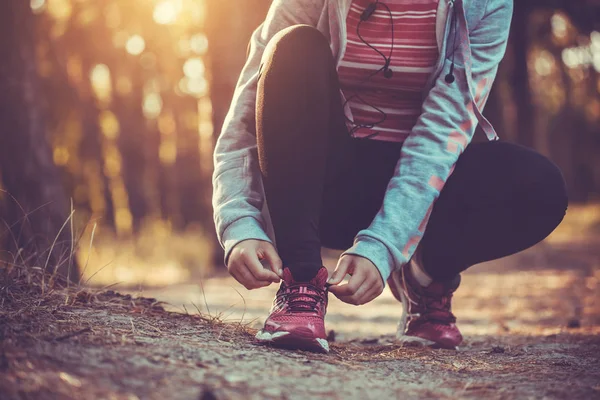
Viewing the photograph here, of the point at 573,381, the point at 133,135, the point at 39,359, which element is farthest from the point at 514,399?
the point at 133,135

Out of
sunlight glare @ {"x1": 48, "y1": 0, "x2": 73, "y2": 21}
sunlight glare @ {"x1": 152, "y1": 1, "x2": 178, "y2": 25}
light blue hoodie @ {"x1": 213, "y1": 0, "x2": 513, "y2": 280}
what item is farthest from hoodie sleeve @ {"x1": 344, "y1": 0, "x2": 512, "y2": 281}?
sunlight glare @ {"x1": 48, "y1": 0, "x2": 73, "y2": 21}

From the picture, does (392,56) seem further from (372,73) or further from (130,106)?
(130,106)

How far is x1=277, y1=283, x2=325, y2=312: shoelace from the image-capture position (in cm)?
178

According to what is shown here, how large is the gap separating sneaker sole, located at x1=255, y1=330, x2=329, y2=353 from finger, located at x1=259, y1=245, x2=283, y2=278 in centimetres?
17

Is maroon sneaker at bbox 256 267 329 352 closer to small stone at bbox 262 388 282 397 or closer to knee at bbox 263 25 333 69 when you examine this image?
small stone at bbox 262 388 282 397

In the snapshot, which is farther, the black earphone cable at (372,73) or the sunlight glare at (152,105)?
the sunlight glare at (152,105)

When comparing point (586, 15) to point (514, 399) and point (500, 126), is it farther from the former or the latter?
point (514, 399)

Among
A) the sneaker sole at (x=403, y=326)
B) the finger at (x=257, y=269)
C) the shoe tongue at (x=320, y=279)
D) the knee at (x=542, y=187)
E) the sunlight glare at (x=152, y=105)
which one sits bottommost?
the sneaker sole at (x=403, y=326)

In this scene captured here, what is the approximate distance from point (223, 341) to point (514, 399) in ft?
2.79

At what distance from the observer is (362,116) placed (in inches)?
90.1

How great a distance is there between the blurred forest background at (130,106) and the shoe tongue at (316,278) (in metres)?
0.95

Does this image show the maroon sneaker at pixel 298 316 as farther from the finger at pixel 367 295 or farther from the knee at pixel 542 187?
the knee at pixel 542 187

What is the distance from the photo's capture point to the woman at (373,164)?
1.83 m

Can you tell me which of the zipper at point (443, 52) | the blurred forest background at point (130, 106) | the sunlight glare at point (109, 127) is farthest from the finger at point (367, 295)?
the sunlight glare at point (109, 127)
